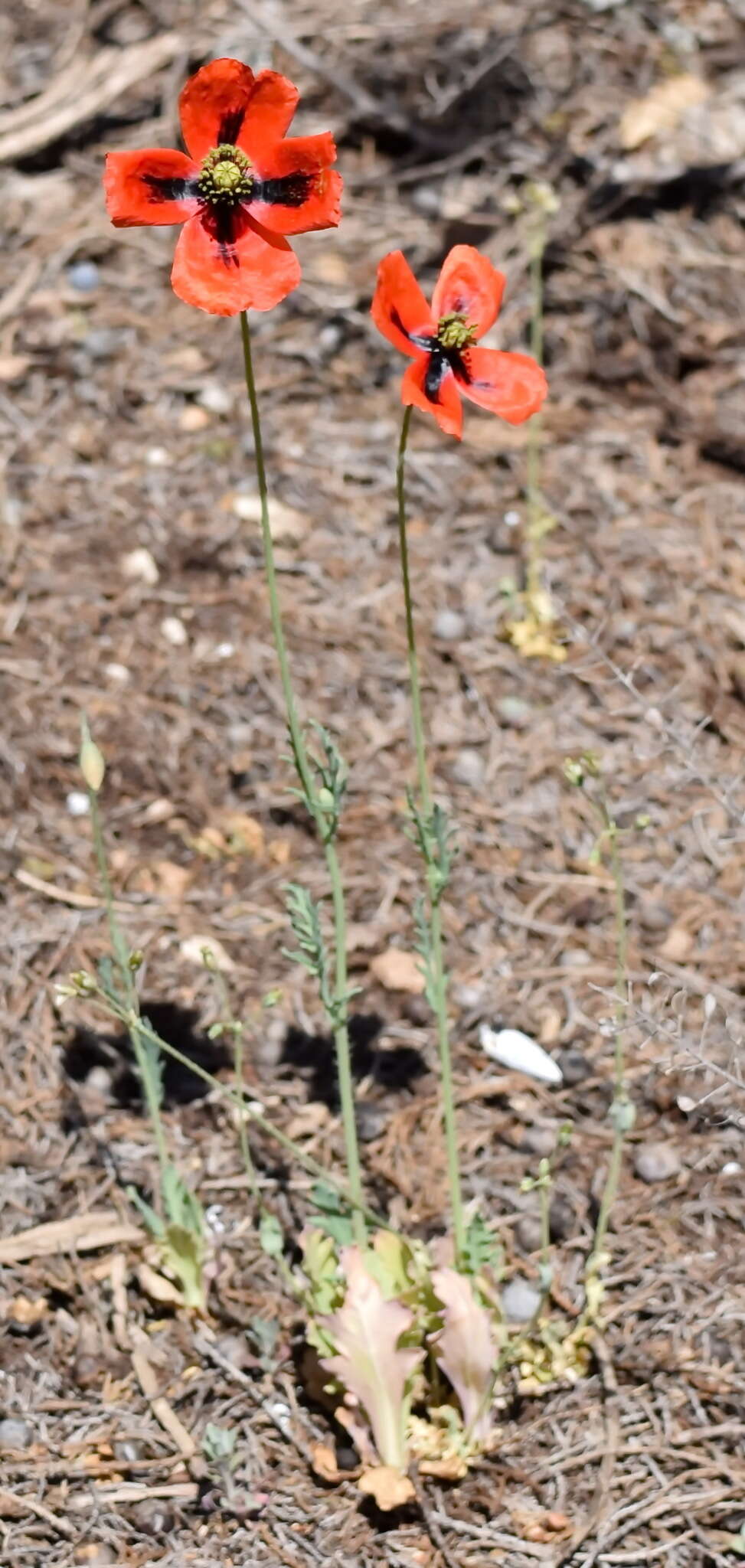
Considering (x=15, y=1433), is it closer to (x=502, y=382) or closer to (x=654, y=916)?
(x=654, y=916)

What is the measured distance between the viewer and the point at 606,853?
10.0 feet

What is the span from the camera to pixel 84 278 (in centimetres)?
419

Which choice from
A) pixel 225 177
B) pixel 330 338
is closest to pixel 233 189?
pixel 225 177

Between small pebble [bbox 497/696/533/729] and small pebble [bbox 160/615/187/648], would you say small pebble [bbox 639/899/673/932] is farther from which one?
small pebble [bbox 160/615/187/648]

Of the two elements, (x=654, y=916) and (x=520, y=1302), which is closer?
(x=520, y=1302)

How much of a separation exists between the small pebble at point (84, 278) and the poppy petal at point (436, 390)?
260 centimetres

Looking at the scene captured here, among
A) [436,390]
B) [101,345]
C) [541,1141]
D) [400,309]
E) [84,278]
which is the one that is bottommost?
[541,1141]

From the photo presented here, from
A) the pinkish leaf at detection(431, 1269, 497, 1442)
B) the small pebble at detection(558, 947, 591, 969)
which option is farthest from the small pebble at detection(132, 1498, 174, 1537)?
the small pebble at detection(558, 947, 591, 969)

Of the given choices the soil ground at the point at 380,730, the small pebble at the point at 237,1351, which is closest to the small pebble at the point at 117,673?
the soil ground at the point at 380,730

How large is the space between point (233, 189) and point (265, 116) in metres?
0.09

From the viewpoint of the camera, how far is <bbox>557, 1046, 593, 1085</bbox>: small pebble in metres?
2.73

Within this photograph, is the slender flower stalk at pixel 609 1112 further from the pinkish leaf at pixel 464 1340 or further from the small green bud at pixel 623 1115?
the pinkish leaf at pixel 464 1340

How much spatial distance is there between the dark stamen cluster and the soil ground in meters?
0.73

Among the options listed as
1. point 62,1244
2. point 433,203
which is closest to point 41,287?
point 433,203
